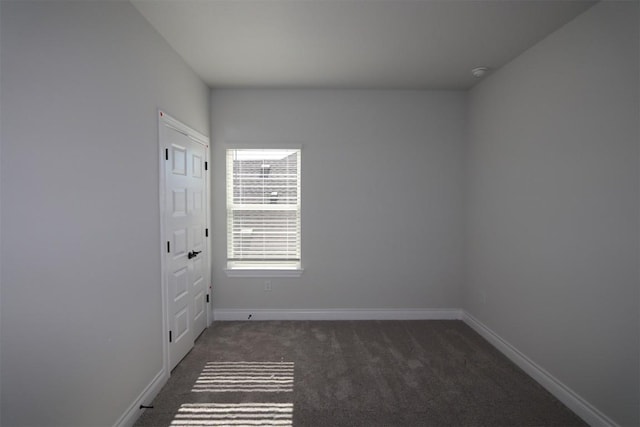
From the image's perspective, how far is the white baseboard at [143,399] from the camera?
6.31ft

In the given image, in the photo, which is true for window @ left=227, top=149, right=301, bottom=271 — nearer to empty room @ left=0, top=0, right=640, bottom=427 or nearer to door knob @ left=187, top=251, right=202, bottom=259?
empty room @ left=0, top=0, right=640, bottom=427

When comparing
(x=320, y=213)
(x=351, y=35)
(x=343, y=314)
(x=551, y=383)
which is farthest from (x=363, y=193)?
(x=551, y=383)

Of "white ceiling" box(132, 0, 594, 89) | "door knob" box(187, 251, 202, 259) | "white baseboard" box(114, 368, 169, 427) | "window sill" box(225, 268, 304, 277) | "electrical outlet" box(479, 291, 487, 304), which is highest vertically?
"white ceiling" box(132, 0, 594, 89)

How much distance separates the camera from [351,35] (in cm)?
238

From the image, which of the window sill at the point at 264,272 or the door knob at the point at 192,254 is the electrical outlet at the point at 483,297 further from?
the door knob at the point at 192,254

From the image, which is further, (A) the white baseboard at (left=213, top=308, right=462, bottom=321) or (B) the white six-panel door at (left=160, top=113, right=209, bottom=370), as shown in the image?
(A) the white baseboard at (left=213, top=308, right=462, bottom=321)

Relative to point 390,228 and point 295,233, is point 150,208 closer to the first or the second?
point 295,233

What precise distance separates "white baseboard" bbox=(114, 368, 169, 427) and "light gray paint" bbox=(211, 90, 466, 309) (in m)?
1.33

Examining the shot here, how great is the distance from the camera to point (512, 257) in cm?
283

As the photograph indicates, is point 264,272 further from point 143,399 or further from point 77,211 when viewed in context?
point 77,211

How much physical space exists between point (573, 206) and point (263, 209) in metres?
2.97

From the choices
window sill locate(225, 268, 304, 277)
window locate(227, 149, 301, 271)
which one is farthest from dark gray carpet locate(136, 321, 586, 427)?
window locate(227, 149, 301, 271)

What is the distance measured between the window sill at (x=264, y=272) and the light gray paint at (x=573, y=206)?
220cm

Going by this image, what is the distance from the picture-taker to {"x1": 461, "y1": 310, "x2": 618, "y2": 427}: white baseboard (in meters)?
1.97
